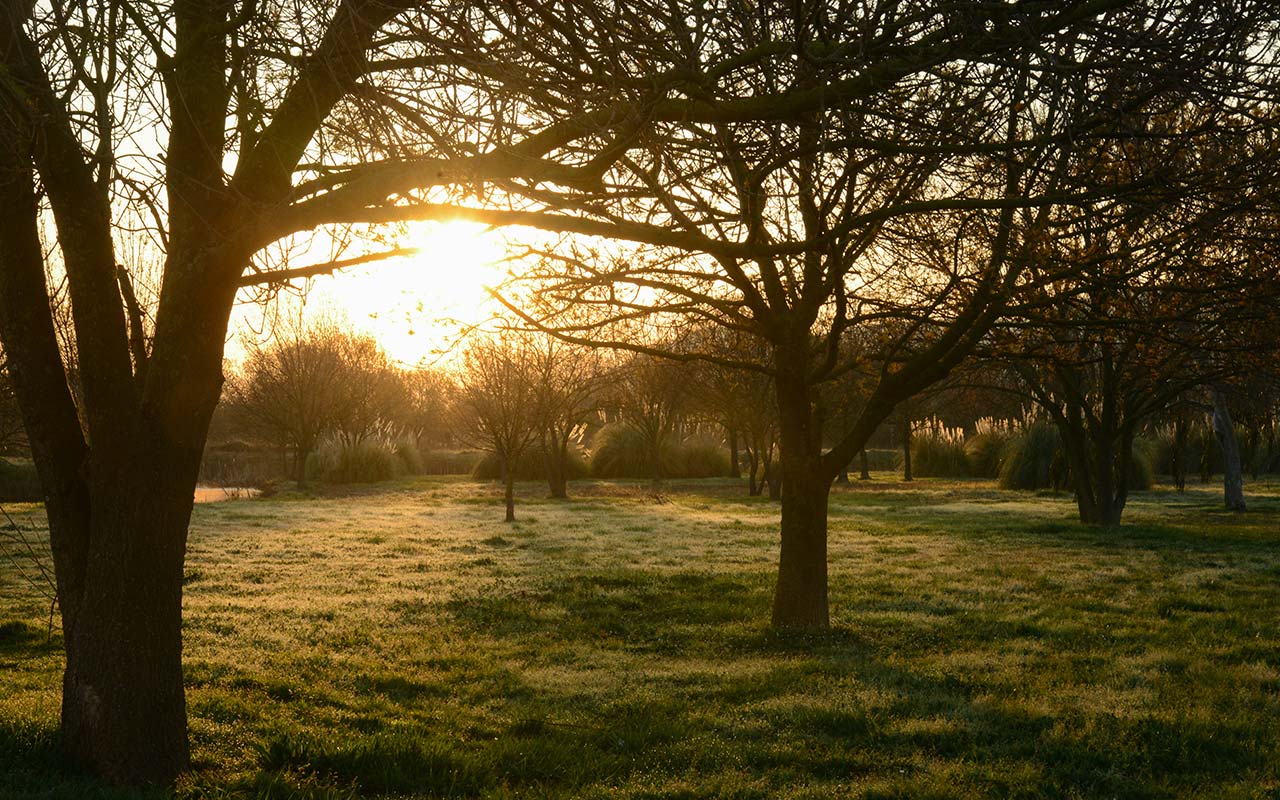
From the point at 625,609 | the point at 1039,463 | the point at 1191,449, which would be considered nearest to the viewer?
the point at 625,609

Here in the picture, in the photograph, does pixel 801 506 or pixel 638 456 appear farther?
pixel 638 456

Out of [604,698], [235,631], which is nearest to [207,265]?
[604,698]

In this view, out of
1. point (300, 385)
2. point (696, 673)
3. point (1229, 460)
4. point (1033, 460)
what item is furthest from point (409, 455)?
point (696, 673)

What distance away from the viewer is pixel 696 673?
8.22 metres

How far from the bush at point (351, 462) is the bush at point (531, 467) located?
410 cm

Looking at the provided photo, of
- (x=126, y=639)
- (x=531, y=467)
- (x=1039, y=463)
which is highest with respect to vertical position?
(x=1039, y=463)

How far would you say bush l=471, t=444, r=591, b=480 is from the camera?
1469 inches

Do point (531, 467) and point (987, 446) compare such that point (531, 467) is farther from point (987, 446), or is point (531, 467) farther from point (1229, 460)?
point (1229, 460)

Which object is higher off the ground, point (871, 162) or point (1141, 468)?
point (871, 162)

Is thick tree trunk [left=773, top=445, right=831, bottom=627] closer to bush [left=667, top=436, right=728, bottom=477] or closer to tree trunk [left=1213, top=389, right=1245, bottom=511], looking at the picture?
tree trunk [left=1213, top=389, right=1245, bottom=511]

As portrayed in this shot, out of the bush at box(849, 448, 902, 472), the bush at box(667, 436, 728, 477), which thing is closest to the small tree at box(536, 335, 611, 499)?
the bush at box(667, 436, 728, 477)

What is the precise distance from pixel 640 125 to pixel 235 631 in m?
7.04

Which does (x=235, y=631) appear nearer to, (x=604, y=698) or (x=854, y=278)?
(x=604, y=698)

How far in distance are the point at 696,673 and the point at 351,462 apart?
29419 millimetres
